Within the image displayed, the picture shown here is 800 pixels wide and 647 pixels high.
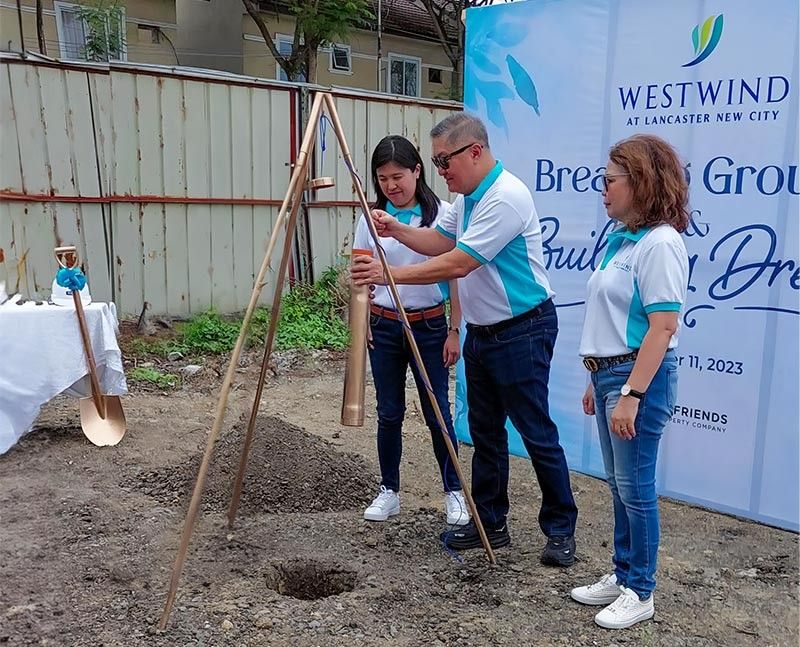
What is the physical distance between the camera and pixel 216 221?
759 centimetres

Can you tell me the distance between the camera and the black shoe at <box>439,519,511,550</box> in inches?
130

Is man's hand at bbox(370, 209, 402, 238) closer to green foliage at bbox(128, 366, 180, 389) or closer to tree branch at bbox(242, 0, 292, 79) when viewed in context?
green foliage at bbox(128, 366, 180, 389)

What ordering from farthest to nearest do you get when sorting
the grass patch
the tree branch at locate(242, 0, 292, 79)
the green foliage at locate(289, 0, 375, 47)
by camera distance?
1. the tree branch at locate(242, 0, 292, 79)
2. the green foliage at locate(289, 0, 375, 47)
3. the grass patch

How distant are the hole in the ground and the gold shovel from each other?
198cm

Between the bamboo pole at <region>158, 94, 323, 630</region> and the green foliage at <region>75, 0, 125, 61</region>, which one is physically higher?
the green foliage at <region>75, 0, 125, 61</region>

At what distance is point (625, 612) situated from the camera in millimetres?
2691

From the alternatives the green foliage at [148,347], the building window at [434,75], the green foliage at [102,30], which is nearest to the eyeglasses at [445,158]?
the green foliage at [148,347]

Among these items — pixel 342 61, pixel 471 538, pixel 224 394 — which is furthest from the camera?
pixel 342 61

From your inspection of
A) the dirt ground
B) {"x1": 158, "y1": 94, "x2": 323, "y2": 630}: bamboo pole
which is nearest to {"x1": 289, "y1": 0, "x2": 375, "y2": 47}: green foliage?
the dirt ground

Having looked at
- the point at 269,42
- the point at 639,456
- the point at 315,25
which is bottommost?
the point at 639,456

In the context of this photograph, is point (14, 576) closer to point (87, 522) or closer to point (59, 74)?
point (87, 522)

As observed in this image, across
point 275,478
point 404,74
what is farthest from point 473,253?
point 404,74

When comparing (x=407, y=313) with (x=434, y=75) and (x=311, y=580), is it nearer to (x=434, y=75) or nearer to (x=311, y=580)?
(x=311, y=580)

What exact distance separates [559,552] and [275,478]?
→ 1.56 meters
